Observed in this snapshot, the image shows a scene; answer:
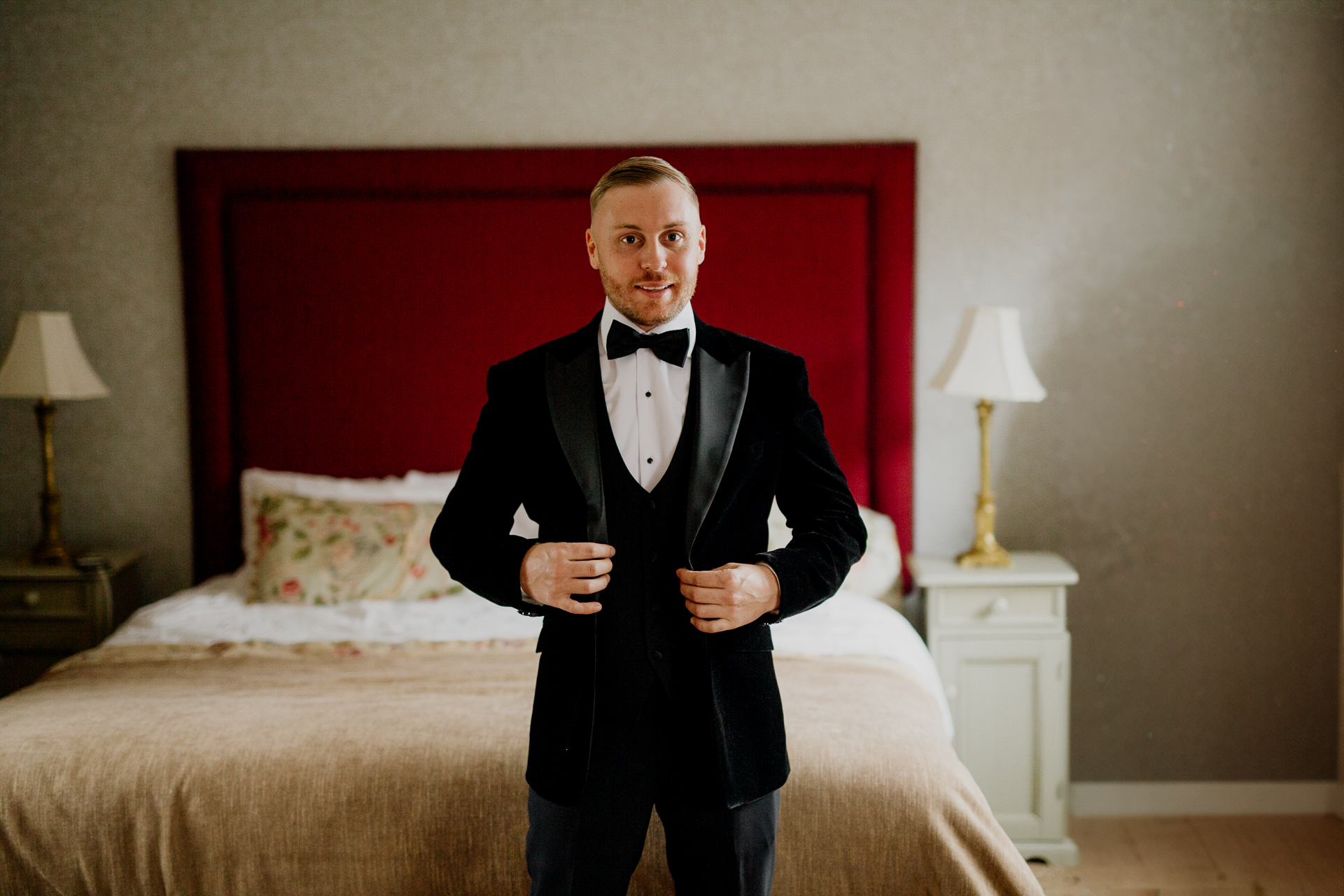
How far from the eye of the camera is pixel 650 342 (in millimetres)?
1245

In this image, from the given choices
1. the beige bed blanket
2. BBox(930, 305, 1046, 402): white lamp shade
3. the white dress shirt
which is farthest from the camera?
BBox(930, 305, 1046, 402): white lamp shade

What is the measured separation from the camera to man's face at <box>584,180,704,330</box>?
1.17 metres

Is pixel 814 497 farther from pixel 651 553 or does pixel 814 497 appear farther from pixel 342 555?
pixel 342 555

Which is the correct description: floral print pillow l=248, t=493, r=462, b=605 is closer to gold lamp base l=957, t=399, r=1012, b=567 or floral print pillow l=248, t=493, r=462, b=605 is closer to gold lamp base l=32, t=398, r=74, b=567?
gold lamp base l=32, t=398, r=74, b=567

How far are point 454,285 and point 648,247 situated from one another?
2.03 metres

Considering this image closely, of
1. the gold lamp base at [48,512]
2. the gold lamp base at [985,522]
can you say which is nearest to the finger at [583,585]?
the gold lamp base at [985,522]

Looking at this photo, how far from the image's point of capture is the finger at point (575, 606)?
1140 millimetres

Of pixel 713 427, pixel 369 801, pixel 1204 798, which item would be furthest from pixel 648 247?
pixel 1204 798

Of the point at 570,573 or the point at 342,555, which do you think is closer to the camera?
the point at 570,573

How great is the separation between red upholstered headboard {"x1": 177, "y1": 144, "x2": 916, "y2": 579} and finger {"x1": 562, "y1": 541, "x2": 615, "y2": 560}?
199cm

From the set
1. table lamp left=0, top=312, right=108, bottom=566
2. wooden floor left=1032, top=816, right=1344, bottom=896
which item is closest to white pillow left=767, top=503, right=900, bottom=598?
wooden floor left=1032, top=816, right=1344, bottom=896

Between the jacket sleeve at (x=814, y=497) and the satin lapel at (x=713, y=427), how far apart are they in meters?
0.07

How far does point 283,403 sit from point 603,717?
2274 mm

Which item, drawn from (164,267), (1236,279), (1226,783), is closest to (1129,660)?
(1226,783)
